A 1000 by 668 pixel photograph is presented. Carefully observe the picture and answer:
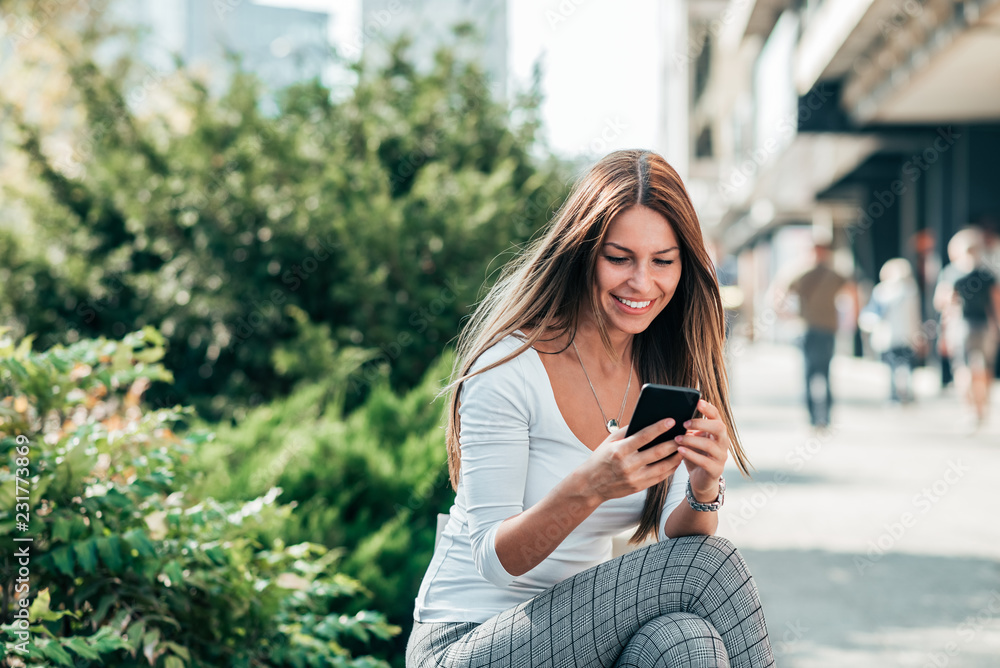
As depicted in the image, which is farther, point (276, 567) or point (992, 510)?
point (992, 510)

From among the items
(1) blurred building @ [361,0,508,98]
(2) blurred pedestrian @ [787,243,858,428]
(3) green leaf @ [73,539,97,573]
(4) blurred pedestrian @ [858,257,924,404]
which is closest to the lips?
(3) green leaf @ [73,539,97,573]

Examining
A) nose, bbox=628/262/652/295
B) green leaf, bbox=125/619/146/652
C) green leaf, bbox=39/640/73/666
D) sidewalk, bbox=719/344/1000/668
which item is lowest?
sidewalk, bbox=719/344/1000/668

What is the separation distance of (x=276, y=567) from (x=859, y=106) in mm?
13324

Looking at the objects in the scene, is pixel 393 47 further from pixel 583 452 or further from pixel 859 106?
pixel 859 106

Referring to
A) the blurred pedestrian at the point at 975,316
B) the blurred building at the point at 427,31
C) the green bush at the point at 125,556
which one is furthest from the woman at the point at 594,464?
the blurred pedestrian at the point at 975,316

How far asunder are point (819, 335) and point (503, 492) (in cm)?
762

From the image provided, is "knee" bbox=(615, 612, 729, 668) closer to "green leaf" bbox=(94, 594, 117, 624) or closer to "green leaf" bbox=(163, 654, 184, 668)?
"green leaf" bbox=(163, 654, 184, 668)

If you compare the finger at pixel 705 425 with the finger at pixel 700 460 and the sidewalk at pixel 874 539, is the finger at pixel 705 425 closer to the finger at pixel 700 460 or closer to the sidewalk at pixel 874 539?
the finger at pixel 700 460

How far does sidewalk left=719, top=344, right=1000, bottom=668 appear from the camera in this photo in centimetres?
352

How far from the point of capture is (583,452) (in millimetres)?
1959

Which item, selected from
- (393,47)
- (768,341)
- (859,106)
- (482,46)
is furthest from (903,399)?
(768,341)

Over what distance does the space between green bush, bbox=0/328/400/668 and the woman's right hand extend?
0.94 m

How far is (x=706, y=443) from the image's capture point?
1.74 metres

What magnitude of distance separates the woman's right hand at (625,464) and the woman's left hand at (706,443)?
0.06 metres
